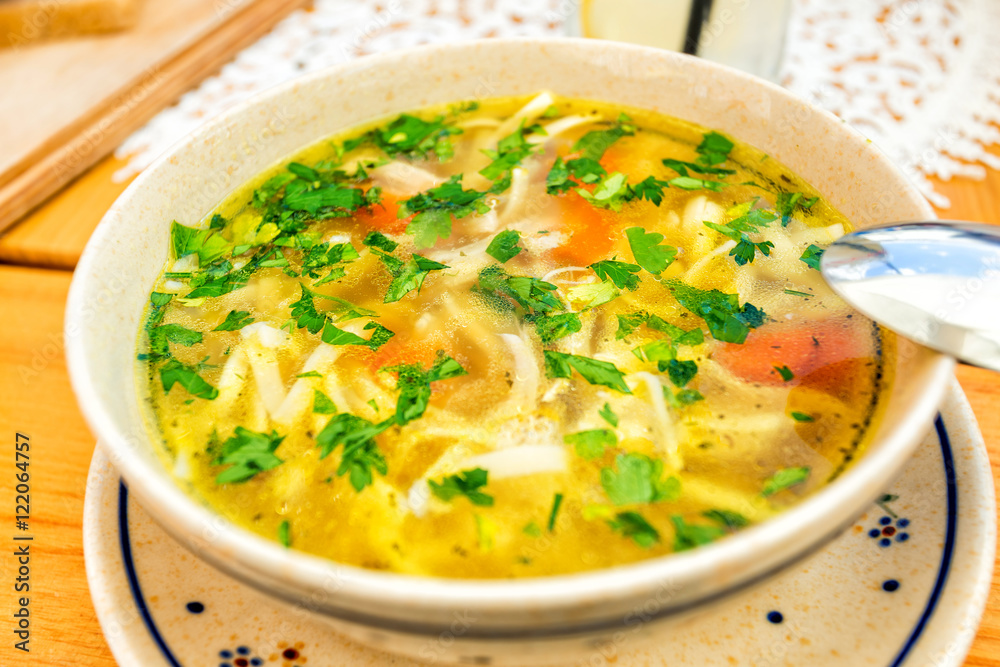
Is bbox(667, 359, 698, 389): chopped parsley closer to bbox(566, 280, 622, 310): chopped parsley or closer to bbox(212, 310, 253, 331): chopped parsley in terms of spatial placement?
bbox(566, 280, 622, 310): chopped parsley

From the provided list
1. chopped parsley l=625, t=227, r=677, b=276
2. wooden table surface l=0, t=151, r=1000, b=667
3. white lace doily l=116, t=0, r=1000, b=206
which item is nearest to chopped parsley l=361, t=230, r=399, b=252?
chopped parsley l=625, t=227, r=677, b=276

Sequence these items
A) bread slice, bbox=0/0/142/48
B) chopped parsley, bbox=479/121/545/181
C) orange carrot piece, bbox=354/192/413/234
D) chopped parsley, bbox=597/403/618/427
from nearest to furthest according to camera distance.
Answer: chopped parsley, bbox=597/403/618/427
orange carrot piece, bbox=354/192/413/234
chopped parsley, bbox=479/121/545/181
bread slice, bbox=0/0/142/48

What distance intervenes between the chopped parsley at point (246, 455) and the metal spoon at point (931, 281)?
99 centimetres

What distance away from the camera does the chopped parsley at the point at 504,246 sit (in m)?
1.57

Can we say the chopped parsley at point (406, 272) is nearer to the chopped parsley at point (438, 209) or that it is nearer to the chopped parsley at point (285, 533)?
the chopped parsley at point (438, 209)

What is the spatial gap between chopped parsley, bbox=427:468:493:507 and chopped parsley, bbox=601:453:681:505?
0.63 ft

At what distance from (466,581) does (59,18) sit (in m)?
2.93

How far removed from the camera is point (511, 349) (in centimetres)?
136

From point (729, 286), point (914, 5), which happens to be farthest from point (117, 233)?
point (914, 5)

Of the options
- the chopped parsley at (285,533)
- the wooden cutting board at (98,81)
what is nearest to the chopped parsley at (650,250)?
the chopped parsley at (285,533)

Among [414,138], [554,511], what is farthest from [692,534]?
[414,138]

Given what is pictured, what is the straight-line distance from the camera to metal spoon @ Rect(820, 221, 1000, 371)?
3.31ft

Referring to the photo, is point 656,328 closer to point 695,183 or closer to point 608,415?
point 608,415

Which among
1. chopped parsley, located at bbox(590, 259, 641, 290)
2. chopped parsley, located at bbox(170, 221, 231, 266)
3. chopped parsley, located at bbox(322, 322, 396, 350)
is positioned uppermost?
chopped parsley, located at bbox(590, 259, 641, 290)
